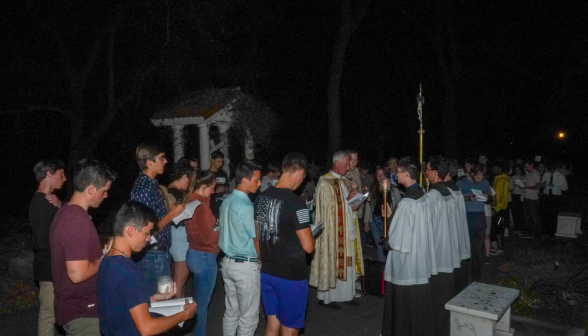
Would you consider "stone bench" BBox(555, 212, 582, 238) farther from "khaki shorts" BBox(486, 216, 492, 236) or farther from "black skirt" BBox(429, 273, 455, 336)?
"black skirt" BBox(429, 273, 455, 336)

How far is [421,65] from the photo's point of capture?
1143 inches

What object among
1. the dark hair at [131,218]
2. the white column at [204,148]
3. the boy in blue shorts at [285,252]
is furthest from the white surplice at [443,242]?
the white column at [204,148]

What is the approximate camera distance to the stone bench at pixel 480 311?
4773 mm

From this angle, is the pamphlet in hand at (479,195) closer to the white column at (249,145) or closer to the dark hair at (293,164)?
the dark hair at (293,164)

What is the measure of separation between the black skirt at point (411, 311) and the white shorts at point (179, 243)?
94.6 inches

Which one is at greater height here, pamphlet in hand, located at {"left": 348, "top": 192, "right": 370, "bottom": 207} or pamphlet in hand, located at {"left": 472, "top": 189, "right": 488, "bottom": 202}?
pamphlet in hand, located at {"left": 348, "top": 192, "right": 370, "bottom": 207}

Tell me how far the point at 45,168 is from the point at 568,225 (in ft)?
39.0

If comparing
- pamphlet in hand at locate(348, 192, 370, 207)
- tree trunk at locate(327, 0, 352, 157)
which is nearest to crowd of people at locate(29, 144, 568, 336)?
pamphlet in hand at locate(348, 192, 370, 207)

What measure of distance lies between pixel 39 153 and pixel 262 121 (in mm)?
7904

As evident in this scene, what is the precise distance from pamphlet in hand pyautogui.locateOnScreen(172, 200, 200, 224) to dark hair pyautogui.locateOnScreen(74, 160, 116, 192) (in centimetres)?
112

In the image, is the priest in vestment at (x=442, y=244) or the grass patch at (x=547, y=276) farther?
the grass patch at (x=547, y=276)

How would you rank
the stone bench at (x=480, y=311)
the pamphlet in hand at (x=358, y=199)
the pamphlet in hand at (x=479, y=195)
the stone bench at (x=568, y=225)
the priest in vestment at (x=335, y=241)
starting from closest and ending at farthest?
the stone bench at (x=480, y=311), the pamphlet in hand at (x=358, y=199), the priest in vestment at (x=335, y=241), the pamphlet in hand at (x=479, y=195), the stone bench at (x=568, y=225)

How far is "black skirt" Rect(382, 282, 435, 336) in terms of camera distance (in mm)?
4996

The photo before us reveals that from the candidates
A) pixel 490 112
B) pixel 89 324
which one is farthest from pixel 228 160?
pixel 490 112
